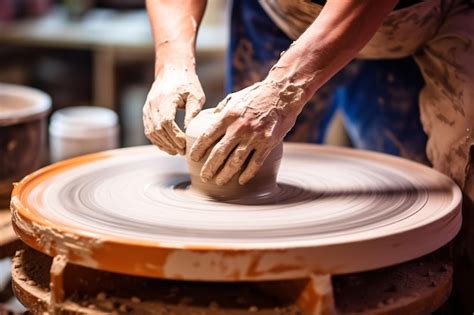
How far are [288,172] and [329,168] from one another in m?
0.11

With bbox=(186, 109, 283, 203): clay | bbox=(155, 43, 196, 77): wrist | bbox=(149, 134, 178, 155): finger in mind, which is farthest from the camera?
bbox=(155, 43, 196, 77): wrist

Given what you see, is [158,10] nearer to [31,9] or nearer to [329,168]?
[329,168]

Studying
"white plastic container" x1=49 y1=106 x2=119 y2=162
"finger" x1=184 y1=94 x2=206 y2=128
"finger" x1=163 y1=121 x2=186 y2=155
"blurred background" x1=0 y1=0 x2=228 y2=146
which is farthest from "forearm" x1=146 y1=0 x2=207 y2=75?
"blurred background" x1=0 y1=0 x2=228 y2=146

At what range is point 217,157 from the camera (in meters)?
1.51

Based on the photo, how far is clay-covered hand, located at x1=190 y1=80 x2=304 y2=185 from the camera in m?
1.47

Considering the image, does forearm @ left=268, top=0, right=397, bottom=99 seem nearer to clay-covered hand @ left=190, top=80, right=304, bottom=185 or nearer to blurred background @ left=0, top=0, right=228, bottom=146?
clay-covered hand @ left=190, top=80, right=304, bottom=185

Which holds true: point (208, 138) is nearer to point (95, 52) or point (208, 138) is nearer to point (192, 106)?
point (192, 106)

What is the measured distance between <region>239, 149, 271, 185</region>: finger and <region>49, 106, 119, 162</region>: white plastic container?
2212mm

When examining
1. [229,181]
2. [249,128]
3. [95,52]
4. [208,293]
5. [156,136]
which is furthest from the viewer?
[95,52]

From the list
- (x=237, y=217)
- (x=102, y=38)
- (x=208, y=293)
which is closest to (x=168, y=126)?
(x=237, y=217)

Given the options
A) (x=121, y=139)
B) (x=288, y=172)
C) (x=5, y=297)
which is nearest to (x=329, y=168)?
(x=288, y=172)

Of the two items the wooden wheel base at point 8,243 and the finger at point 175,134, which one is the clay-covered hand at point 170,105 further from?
the wooden wheel base at point 8,243

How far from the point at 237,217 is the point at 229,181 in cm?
12

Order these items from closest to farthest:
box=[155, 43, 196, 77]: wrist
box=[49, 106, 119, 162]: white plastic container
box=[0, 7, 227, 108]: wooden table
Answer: box=[155, 43, 196, 77]: wrist < box=[49, 106, 119, 162]: white plastic container < box=[0, 7, 227, 108]: wooden table
